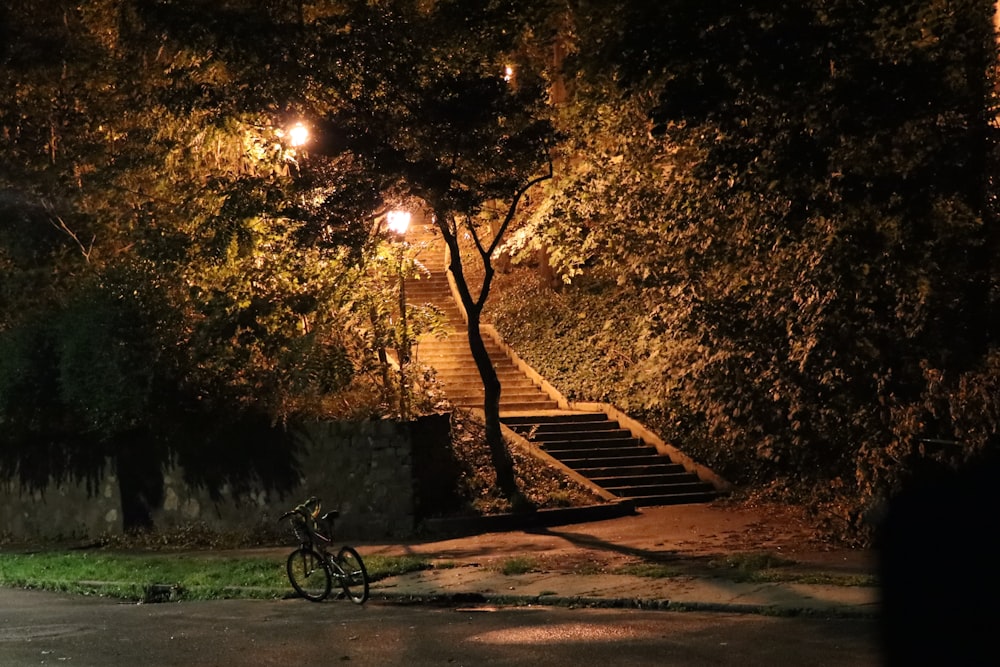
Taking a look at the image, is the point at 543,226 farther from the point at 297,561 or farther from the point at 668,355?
the point at 297,561

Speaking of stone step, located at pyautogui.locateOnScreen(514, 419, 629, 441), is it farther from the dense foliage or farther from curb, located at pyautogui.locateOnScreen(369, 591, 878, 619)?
curb, located at pyautogui.locateOnScreen(369, 591, 878, 619)

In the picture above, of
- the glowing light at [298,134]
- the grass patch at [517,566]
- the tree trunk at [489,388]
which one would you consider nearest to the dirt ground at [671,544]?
the grass patch at [517,566]

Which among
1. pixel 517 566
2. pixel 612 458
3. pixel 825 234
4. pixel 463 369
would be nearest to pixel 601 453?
pixel 612 458

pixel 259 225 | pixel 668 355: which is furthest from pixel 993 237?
pixel 259 225

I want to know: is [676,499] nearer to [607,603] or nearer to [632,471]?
[632,471]

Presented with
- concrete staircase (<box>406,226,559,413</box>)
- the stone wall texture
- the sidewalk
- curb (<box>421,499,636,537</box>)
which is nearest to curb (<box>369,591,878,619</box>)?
the sidewalk

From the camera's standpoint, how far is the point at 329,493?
1778 centimetres

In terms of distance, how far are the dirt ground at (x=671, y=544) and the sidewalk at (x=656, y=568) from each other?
1 cm

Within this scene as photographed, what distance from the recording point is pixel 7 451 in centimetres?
2138

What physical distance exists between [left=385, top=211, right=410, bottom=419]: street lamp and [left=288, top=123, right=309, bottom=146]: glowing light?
5.49 feet

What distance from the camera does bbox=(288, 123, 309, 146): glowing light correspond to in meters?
17.3

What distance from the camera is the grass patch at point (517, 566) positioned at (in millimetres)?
13422

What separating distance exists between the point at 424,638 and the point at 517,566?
365 centimetres

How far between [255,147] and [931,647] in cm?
1404
